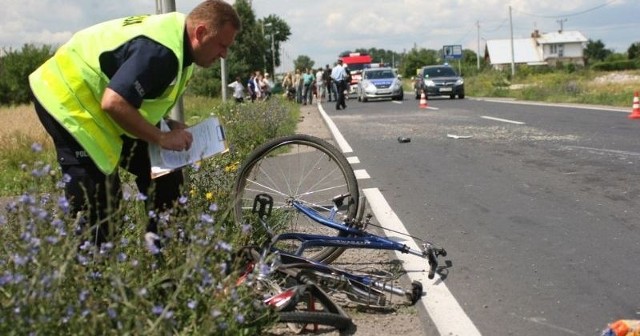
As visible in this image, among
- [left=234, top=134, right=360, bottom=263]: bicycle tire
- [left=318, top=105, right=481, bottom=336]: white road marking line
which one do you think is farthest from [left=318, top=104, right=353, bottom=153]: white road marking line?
[left=234, top=134, right=360, bottom=263]: bicycle tire

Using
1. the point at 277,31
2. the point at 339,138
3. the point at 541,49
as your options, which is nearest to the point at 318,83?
the point at 339,138

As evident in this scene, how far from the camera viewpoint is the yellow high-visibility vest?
3340 mm

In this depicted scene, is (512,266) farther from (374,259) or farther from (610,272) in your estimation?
(374,259)

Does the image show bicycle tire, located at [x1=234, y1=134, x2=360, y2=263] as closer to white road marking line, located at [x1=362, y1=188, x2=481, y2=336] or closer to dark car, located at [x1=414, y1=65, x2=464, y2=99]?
white road marking line, located at [x1=362, y1=188, x2=481, y2=336]

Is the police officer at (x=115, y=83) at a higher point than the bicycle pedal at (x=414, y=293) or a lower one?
higher

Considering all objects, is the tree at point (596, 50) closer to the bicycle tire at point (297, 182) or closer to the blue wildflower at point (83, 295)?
the bicycle tire at point (297, 182)

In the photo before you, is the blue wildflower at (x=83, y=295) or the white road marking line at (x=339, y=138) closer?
the blue wildflower at (x=83, y=295)

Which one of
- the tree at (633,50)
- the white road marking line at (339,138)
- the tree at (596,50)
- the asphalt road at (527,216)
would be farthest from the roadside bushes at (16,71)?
the tree at (596,50)

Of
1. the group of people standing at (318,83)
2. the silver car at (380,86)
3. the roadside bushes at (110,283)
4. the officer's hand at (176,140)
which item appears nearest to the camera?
the roadside bushes at (110,283)

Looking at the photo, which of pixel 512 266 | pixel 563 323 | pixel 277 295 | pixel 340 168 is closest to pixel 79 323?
pixel 277 295

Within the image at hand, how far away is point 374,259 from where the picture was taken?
4934 millimetres

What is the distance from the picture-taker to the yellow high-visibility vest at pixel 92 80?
3.34m

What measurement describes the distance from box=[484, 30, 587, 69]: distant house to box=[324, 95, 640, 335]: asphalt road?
13039 centimetres

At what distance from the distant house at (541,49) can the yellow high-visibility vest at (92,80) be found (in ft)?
456
